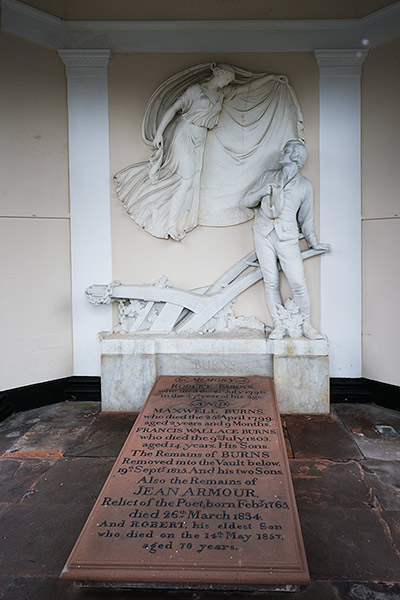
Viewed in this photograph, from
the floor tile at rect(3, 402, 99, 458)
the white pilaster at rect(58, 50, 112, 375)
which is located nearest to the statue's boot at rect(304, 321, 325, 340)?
the white pilaster at rect(58, 50, 112, 375)

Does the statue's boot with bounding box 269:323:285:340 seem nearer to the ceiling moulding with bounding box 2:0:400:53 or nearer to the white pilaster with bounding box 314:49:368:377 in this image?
the white pilaster with bounding box 314:49:368:377

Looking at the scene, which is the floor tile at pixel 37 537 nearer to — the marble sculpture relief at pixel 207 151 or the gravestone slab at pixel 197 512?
the gravestone slab at pixel 197 512

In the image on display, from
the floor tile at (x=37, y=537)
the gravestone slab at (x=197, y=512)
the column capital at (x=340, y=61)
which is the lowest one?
the floor tile at (x=37, y=537)

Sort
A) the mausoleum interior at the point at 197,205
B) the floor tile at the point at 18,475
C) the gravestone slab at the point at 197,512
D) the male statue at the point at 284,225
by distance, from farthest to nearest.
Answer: the mausoleum interior at the point at 197,205 < the male statue at the point at 284,225 < the floor tile at the point at 18,475 < the gravestone slab at the point at 197,512

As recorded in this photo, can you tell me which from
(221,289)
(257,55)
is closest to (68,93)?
(257,55)

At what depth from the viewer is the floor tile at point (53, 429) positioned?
3246 millimetres

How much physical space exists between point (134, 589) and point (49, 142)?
363 cm

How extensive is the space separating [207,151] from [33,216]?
5.56 feet

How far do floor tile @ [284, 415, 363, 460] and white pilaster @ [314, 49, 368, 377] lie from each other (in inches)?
32.1

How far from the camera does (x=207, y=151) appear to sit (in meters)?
4.17

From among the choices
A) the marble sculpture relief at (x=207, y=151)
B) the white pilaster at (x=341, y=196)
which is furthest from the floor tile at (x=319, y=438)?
the marble sculpture relief at (x=207, y=151)

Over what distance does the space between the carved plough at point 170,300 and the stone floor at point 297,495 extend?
2.82ft

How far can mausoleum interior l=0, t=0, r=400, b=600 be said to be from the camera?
12.7 ft

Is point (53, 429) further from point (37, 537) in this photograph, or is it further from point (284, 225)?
point (284, 225)
